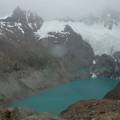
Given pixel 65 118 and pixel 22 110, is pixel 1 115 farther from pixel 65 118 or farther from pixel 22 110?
pixel 65 118

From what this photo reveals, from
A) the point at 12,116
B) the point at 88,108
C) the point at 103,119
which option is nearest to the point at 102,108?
the point at 88,108

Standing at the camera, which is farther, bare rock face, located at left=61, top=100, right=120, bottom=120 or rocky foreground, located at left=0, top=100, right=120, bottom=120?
bare rock face, located at left=61, top=100, right=120, bottom=120

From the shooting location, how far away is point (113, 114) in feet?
86.0

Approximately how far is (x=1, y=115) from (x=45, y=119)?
3.12 meters

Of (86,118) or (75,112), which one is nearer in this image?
(86,118)

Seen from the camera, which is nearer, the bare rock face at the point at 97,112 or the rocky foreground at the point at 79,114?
the rocky foreground at the point at 79,114

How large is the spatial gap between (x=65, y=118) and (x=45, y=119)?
2.54m

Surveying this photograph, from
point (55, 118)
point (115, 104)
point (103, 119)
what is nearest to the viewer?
point (103, 119)

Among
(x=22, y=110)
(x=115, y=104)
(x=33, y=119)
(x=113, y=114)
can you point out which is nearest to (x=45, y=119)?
(x=33, y=119)

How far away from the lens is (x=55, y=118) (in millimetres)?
26172

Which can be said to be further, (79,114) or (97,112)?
(79,114)

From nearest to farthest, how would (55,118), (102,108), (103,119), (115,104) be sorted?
1. (103,119)
2. (55,118)
3. (102,108)
4. (115,104)

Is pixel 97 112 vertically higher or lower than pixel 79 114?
higher

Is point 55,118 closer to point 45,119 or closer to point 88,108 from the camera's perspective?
point 45,119
